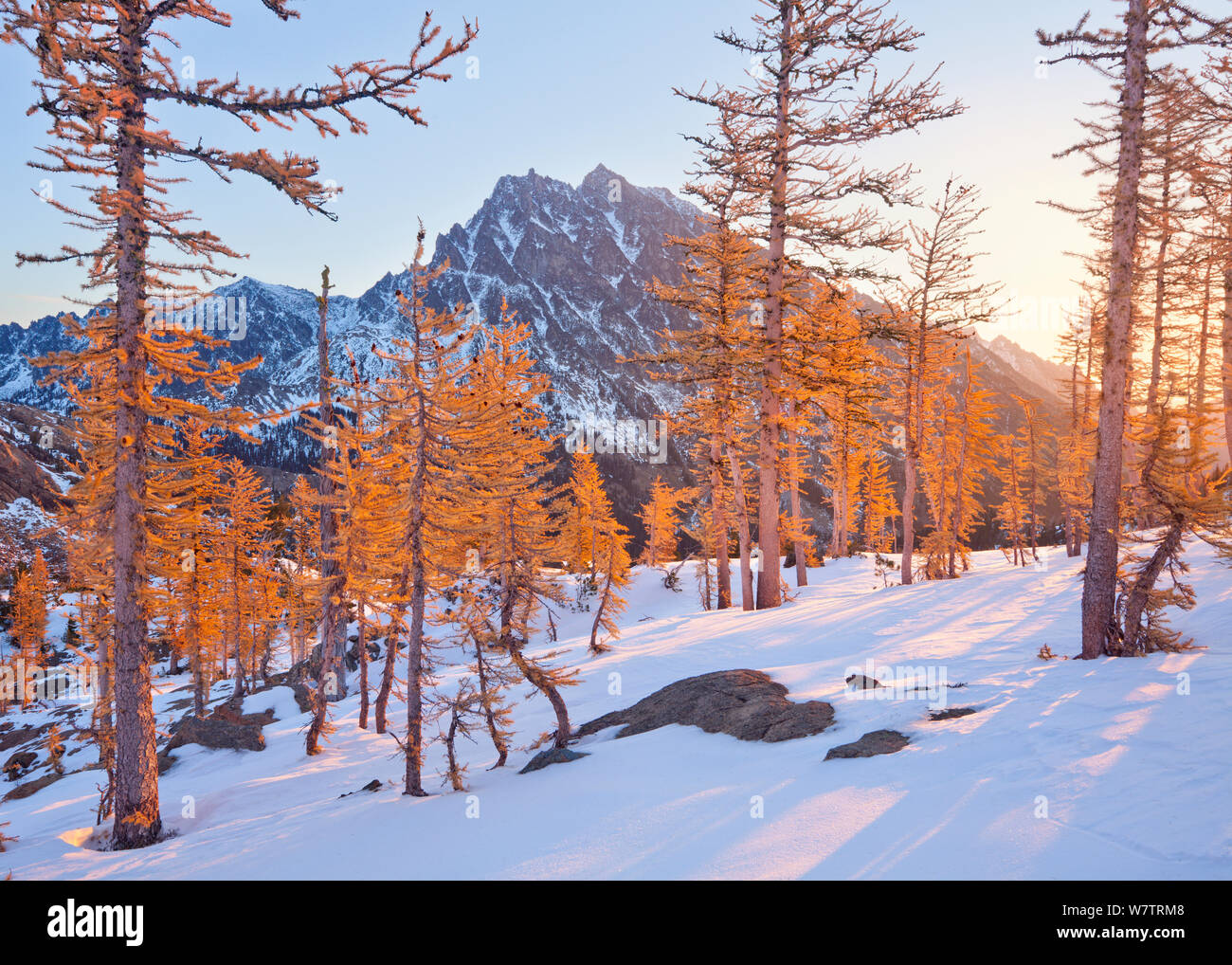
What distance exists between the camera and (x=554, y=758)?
30.8ft

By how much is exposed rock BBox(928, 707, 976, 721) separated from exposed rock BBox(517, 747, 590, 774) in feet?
17.0

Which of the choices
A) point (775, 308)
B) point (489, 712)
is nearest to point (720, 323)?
point (775, 308)

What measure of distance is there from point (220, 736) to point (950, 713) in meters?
19.8

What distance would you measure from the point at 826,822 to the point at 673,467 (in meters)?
136

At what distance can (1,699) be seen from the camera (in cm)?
4031

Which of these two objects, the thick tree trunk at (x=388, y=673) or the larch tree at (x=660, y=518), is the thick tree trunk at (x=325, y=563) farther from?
the larch tree at (x=660, y=518)

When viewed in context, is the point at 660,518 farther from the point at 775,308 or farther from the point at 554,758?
the point at 554,758

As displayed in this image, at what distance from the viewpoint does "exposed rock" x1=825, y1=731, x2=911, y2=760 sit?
668 centimetres

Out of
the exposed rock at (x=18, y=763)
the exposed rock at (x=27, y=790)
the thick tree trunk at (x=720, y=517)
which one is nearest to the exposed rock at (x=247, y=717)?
the exposed rock at (x=27, y=790)

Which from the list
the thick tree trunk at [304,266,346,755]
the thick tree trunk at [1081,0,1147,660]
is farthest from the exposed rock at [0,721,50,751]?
the thick tree trunk at [1081,0,1147,660]
